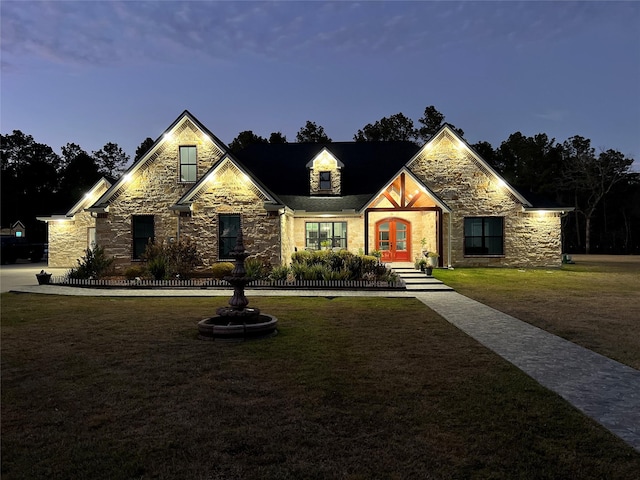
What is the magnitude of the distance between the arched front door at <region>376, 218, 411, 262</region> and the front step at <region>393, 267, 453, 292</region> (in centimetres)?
458

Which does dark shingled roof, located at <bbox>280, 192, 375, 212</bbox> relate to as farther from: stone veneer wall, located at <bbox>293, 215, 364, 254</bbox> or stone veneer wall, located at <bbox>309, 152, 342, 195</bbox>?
stone veneer wall, located at <bbox>293, 215, 364, 254</bbox>

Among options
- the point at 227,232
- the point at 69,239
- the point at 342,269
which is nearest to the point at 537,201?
the point at 342,269

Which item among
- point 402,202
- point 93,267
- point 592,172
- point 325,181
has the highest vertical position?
point 592,172

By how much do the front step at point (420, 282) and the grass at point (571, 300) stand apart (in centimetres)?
63

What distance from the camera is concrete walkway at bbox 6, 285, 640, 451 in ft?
15.4

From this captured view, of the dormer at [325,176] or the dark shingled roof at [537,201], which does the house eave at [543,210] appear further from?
the dormer at [325,176]

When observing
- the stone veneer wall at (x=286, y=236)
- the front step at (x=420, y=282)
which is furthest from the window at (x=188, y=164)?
the front step at (x=420, y=282)

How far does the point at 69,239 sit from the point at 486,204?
25.6 meters

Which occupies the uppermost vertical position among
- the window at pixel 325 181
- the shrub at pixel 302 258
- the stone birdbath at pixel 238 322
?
the window at pixel 325 181

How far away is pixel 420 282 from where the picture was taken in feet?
54.2

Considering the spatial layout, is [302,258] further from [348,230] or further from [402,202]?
[402,202]

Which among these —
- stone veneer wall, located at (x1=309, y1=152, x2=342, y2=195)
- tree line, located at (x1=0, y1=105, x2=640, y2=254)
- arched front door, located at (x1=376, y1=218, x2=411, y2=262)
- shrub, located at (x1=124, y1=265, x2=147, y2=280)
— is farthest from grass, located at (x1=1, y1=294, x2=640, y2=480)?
tree line, located at (x1=0, y1=105, x2=640, y2=254)

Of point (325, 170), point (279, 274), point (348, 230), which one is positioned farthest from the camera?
point (325, 170)

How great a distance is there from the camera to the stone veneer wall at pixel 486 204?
23641 millimetres
